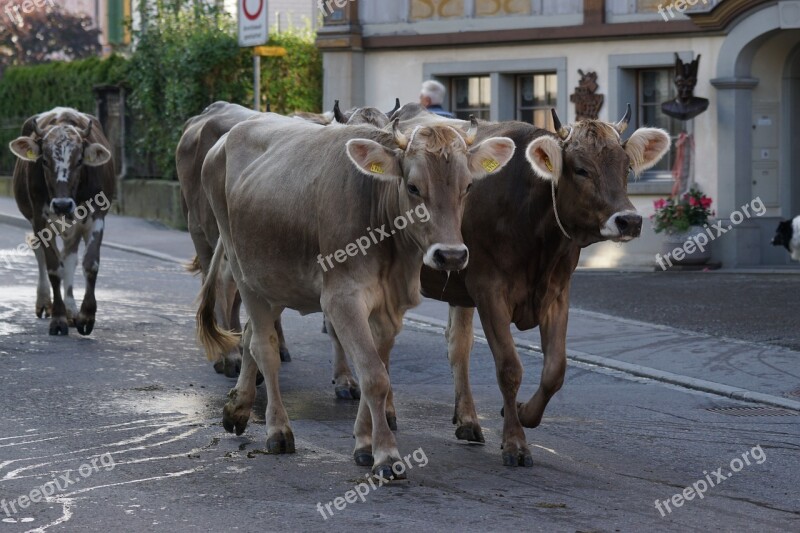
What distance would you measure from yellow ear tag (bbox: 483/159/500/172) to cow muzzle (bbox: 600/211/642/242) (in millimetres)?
689

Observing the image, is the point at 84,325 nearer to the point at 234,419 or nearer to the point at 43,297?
the point at 43,297

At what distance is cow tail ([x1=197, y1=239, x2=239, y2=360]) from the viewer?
9930mm

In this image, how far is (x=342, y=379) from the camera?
10.3 meters

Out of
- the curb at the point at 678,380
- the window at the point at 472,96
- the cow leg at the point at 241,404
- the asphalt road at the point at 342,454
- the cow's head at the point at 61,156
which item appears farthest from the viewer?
the window at the point at 472,96

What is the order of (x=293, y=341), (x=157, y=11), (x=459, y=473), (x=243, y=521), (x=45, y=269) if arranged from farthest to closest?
(x=157, y=11)
(x=45, y=269)
(x=293, y=341)
(x=459, y=473)
(x=243, y=521)

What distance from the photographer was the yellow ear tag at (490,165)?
312 inches

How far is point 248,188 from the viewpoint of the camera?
28.7 ft

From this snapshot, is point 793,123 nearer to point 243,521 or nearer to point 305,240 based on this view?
point 305,240

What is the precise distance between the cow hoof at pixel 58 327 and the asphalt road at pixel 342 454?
0.50 meters

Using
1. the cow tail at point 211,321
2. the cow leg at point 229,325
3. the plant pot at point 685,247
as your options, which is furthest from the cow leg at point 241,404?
the plant pot at point 685,247

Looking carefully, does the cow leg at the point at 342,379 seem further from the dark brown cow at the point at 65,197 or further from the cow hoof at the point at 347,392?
the dark brown cow at the point at 65,197

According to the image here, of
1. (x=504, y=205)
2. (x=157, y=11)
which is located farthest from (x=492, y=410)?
(x=157, y=11)

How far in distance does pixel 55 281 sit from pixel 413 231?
661cm

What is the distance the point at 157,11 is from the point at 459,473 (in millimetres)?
22049
